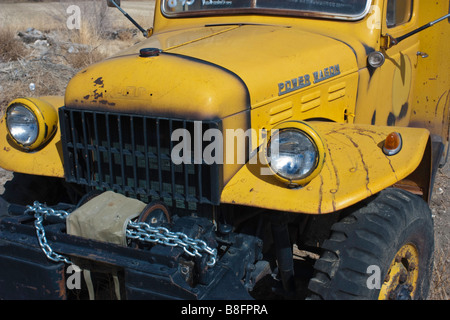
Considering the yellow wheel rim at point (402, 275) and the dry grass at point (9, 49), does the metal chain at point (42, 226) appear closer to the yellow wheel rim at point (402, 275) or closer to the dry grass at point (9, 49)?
the yellow wheel rim at point (402, 275)

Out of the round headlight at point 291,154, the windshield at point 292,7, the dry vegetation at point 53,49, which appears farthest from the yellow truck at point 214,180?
the dry vegetation at point 53,49

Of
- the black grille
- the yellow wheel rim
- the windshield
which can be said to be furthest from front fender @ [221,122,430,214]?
the windshield

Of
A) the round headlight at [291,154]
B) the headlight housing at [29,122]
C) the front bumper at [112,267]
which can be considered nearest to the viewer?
the front bumper at [112,267]

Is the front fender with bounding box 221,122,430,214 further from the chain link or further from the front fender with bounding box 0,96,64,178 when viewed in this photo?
the front fender with bounding box 0,96,64,178

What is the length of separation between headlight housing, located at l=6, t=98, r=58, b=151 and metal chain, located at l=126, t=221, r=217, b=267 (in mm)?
1025

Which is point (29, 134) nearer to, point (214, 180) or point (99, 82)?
point (99, 82)

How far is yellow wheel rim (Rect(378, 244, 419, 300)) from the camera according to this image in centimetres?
274

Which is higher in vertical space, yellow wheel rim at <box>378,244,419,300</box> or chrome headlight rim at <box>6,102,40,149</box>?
chrome headlight rim at <box>6,102,40,149</box>

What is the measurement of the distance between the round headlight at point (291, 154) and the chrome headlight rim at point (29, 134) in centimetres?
150

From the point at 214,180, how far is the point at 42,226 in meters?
0.94

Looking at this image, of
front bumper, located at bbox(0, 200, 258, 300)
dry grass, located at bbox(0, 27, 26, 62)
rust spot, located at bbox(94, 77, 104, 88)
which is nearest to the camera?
front bumper, located at bbox(0, 200, 258, 300)

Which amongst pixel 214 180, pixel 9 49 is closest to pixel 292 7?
pixel 214 180

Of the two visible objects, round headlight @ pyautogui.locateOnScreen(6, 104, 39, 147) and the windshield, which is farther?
the windshield

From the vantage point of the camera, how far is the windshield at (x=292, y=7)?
3.57 metres
